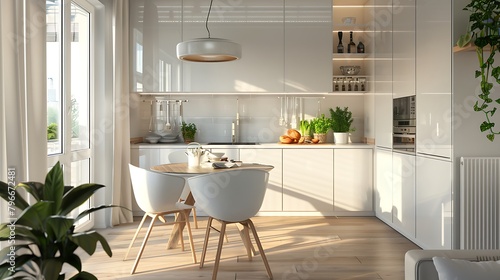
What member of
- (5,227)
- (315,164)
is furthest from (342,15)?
(5,227)

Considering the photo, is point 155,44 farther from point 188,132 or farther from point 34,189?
point 34,189

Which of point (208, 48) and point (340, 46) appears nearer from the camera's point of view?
point (208, 48)

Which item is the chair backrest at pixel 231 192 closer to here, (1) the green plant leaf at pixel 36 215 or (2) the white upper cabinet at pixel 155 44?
(1) the green plant leaf at pixel 36 215

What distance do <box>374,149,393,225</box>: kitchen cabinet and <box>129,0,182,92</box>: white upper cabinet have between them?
252 centimetres

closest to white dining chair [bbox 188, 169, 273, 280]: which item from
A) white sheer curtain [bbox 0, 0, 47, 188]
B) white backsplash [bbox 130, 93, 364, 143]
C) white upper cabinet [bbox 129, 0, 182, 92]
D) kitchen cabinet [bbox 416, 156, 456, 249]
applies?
white sheer curtain [bbox 0, 0, 47, 188]

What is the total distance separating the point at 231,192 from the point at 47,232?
1.66 metres

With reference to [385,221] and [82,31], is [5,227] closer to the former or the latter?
[82,31]

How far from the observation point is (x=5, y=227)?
174cm

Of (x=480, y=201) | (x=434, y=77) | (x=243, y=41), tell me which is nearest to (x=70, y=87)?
(x=243, y=41)

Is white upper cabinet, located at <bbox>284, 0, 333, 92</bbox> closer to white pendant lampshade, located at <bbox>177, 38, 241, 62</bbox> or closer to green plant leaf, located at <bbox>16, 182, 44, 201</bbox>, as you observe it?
white pendant lampshade, located at <bbox>177, 38, 241, 62</bbox>

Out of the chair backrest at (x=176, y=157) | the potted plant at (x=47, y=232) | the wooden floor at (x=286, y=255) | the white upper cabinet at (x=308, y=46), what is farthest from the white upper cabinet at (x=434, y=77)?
the potted plant at (x=47, y=232)

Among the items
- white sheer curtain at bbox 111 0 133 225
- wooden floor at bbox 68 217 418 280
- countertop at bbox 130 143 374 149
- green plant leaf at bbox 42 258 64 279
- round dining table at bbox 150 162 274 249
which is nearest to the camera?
green plant leaf at bbox 42 258 64 279

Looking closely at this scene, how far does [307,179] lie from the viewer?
5.68 m

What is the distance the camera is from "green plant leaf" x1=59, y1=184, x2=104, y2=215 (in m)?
1.79
